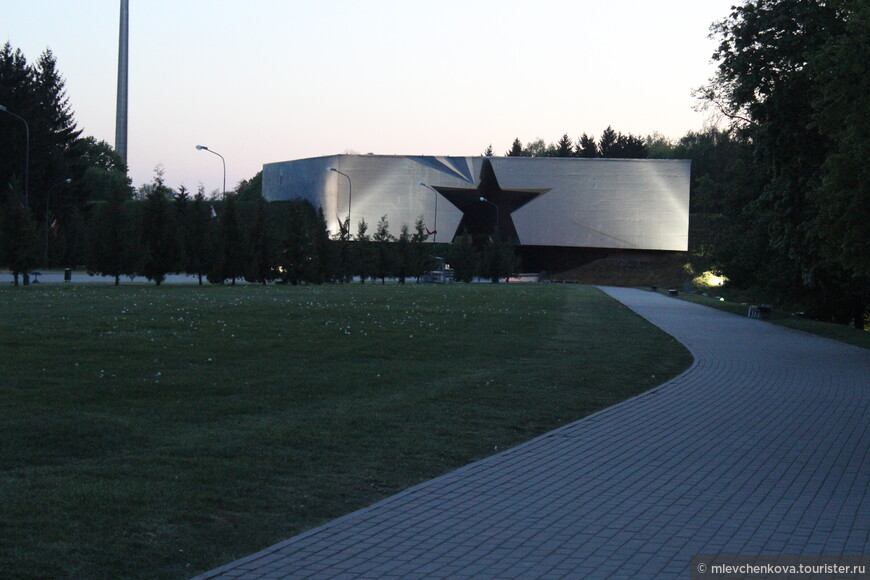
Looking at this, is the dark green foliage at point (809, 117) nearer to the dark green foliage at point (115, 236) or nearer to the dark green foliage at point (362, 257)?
the dark green foliage at point (115, 236)

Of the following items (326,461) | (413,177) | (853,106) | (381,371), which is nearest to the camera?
(326,461)

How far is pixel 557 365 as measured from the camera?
16.1 m

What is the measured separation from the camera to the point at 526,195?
92.1m

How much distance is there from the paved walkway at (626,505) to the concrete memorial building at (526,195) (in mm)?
78032

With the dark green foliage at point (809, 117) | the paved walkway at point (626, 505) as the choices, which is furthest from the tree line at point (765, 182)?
the paved walkway at point (626, 505)

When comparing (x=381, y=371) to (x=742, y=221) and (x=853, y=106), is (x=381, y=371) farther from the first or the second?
(x=742, y=221)

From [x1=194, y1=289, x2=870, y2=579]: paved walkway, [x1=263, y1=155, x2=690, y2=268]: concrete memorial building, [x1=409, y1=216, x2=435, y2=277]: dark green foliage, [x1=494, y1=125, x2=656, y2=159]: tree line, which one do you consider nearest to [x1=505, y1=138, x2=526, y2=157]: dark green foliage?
[x1=494, y1=125, x2=656, y2=159]: tree line

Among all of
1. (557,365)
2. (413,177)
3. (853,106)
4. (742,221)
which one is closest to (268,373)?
(557,365)

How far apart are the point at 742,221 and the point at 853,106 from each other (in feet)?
71.9

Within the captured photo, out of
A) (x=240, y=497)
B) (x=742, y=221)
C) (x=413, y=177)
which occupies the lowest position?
(x=240, y=497)

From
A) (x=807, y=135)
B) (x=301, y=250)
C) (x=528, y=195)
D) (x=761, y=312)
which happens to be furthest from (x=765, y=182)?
(x=528, y=195)

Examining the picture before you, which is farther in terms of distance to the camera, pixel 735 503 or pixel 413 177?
pixel 413 177

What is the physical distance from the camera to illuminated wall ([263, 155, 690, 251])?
88.8 meters

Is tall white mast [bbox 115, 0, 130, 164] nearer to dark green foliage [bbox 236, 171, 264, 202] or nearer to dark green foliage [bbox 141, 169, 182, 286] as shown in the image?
dark green foliage [bbox 236, 171, 264, 202]
